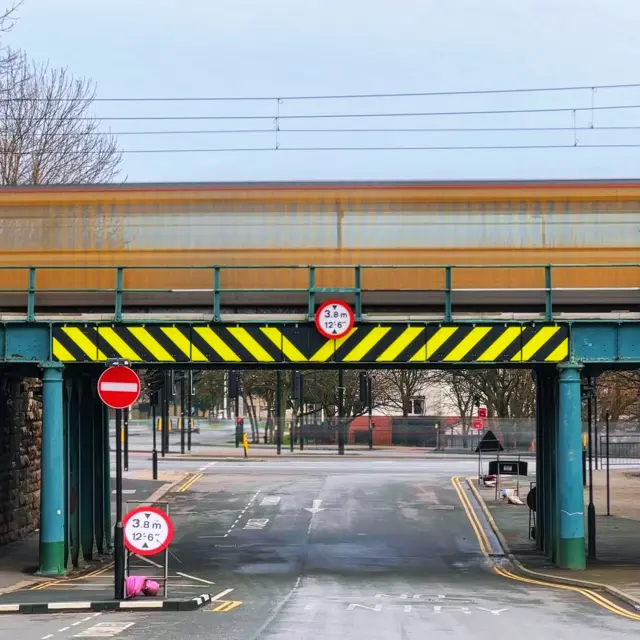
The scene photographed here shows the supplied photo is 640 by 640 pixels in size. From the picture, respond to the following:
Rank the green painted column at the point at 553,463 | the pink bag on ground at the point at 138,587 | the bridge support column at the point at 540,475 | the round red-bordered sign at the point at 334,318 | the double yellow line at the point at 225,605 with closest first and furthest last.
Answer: the double yellow line at the point at 225,605 → the pink bag on ground at the point at 138,587 → the round red-bordered sign at the point at 334,318 → the green painted column at the point at 553,463 → the bridge support column at the point at 540,475

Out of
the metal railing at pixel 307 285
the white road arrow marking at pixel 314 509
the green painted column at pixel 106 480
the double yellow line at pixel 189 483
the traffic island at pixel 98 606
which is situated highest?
the metal railing at pixel 307 285

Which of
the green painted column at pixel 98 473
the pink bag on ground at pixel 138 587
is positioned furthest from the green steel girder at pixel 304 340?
the pink bag on ground at pixel 138 587

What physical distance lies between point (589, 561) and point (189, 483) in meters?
22.1

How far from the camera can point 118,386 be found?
54.6 ft

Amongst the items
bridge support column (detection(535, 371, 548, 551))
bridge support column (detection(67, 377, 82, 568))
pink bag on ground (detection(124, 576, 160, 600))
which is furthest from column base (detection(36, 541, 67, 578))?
bridge support column (detection(535, 371, 548, 551))

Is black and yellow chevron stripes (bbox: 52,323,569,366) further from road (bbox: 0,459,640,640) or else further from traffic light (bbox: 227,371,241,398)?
traffic light (bbox: 227,371,241,398)

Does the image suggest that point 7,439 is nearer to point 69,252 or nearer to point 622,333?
point 69,252

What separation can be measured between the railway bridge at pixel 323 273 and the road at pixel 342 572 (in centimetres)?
348

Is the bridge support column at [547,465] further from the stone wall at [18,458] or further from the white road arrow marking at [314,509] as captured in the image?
the stone wall at [18,458]

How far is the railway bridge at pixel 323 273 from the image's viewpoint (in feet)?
65.0

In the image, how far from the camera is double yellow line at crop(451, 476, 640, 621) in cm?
1601

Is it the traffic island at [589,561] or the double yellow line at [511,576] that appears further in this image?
the traffic island at [589,561]

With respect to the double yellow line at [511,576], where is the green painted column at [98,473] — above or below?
above

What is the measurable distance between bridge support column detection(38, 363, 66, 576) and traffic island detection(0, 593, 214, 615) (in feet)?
12.4
